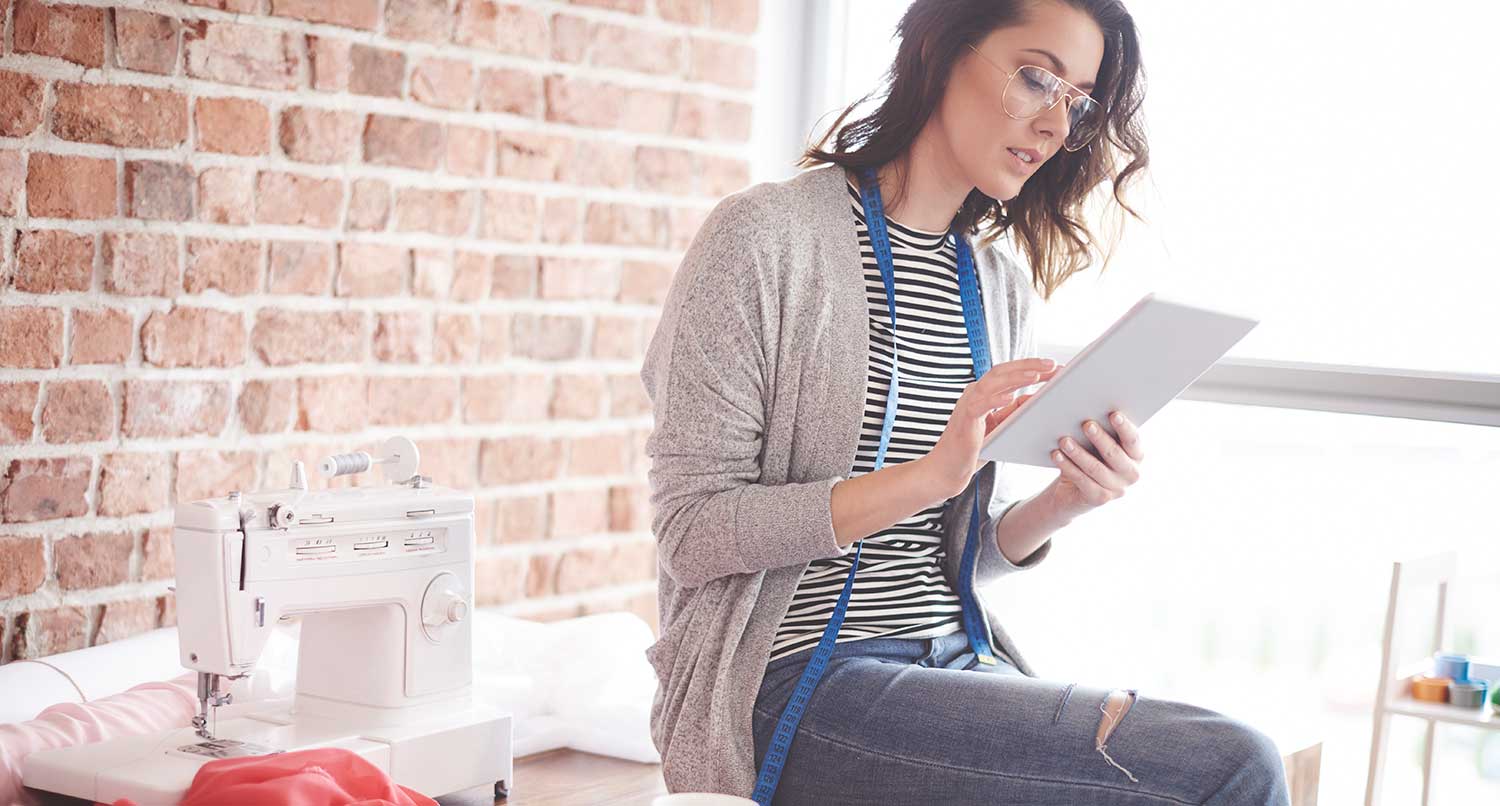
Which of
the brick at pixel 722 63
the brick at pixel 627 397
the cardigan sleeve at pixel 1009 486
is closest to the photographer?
the cardigan sleeve at pixel 1009 486

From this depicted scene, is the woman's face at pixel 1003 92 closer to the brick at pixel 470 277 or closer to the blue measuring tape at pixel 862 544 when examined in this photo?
the blue measuring tape at pixel 862 544

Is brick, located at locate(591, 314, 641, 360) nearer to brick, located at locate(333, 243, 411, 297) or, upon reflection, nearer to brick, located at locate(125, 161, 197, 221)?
brick, located at locate(333, 243, 411, 297)

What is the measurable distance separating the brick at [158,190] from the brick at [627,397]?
2.86ft

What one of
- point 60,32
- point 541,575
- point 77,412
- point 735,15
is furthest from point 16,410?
point 735,15

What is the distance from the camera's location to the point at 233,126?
2102 mm

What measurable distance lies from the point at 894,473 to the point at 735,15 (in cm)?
160

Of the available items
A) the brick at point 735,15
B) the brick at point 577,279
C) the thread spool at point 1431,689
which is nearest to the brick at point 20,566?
the brick at point 577,279

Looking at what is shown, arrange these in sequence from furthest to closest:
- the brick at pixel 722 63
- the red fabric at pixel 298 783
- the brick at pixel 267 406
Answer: the brick at pixel 722 63, the brick at pixel 267 406, the red fabric at pixel 298 783

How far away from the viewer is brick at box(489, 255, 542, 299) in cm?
248

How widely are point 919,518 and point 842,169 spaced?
427 mm

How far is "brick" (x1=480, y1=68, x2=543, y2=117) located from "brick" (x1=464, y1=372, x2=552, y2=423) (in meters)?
0.45

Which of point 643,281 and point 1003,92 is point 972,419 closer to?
point 1003,92

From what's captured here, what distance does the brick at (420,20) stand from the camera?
230 cm

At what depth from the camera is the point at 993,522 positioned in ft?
5.90
